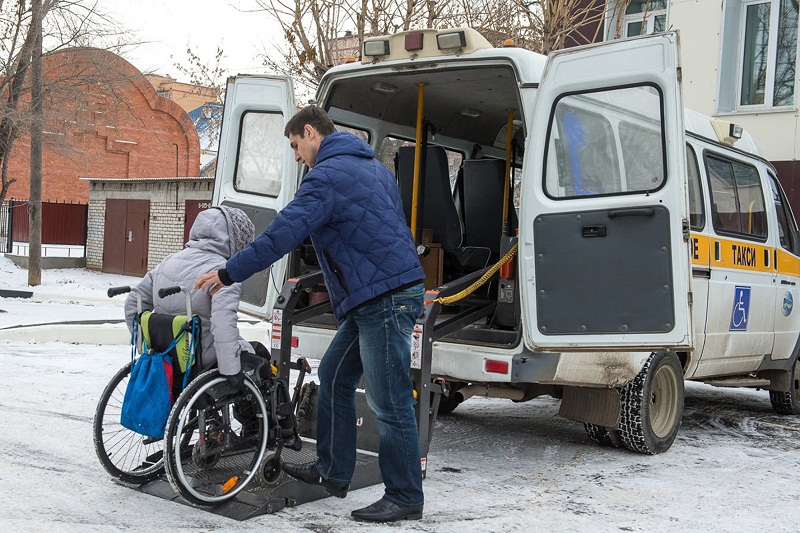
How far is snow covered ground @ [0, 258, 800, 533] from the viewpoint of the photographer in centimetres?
457

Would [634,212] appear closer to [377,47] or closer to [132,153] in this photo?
[377,47]

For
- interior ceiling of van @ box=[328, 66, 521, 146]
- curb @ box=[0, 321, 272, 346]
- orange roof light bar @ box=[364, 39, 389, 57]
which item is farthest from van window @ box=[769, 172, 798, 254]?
curb @ box=[0, 321, 272, 346]

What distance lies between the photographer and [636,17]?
51.9ft

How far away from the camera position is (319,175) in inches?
177

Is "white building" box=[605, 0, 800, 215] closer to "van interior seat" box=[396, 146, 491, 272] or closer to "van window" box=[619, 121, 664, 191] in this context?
"van interior seat" box=[396, 146, 491, 272]

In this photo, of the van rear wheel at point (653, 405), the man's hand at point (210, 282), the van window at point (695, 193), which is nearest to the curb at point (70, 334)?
the van rear wheel at point (653, 405)

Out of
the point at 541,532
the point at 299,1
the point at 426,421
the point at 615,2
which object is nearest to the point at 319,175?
the point at 426,421

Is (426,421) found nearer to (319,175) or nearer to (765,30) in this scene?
(319,175)

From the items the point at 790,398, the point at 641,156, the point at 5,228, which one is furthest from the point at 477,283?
the point at 5,228

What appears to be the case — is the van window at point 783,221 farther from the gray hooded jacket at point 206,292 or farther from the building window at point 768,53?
the building window at point 768,53

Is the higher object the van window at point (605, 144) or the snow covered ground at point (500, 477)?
the van window at point (605, 144)

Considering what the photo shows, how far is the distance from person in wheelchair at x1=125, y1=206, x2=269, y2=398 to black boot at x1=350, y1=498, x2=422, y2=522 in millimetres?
892

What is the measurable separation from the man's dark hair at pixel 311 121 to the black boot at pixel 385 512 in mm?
1872

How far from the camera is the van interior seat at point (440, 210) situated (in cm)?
719
